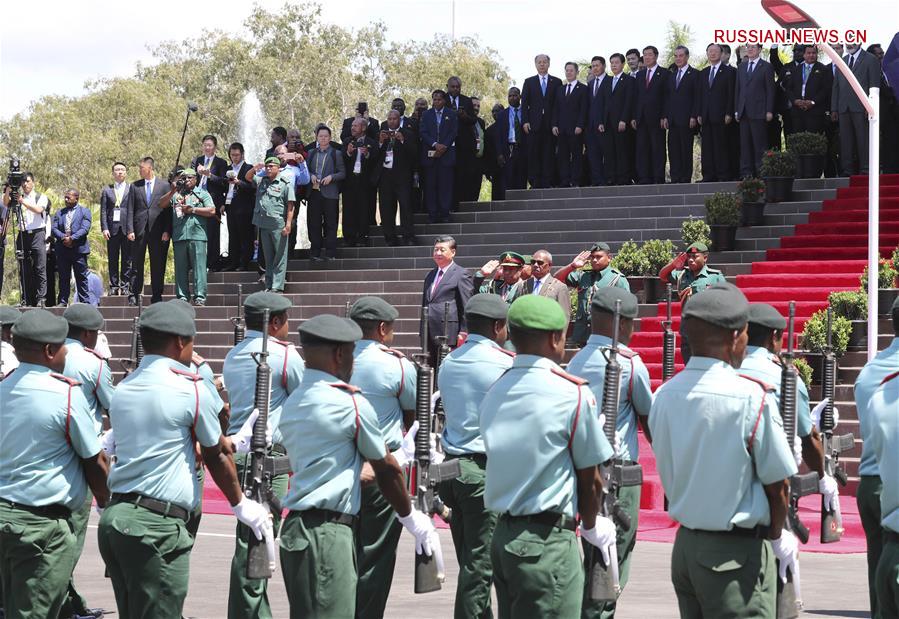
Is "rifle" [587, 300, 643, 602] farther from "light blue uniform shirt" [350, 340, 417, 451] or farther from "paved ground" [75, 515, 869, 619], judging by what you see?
"paved ground" [75, 515, 869, 619]

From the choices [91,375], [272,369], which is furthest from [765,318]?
[91,375]

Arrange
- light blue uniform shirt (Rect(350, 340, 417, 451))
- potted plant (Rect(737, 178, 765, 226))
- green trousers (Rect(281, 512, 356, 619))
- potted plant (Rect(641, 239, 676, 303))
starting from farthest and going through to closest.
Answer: potted plant (Rect(737, 178, 765, 226)) → potted plant (Rect(641, 239, 676, 303)) → light blue uniform shirt (Rect(350, 340, 417, 451)) → green trousers (Rect(281, 512, 356, 619))

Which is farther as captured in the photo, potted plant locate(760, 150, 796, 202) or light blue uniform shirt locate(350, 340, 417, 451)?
potted plant locate(760, 150, 796, 202)

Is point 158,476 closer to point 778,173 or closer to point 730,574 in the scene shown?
point 730,574

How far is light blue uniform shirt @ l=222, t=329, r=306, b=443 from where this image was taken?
31.0 feet

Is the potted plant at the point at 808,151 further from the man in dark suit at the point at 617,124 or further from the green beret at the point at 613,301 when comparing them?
the green beret at the point at 613,301

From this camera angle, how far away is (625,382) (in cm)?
878

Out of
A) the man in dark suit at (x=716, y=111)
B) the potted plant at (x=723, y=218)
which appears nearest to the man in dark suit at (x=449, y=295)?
the potted plant at (x=723, y=218)

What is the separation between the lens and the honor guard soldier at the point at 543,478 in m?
6.61

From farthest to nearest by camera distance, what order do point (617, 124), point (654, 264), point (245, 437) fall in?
point (617, 124), point (654, 264), point (245, 437)

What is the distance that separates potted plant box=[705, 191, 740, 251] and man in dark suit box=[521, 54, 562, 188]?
4.02m

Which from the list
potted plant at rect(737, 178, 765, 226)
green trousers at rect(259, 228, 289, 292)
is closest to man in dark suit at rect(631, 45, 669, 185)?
potted plant at rect(737, 178, 765, 226)

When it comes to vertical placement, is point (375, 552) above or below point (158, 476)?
below

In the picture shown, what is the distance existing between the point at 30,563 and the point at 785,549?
11.7 ft
